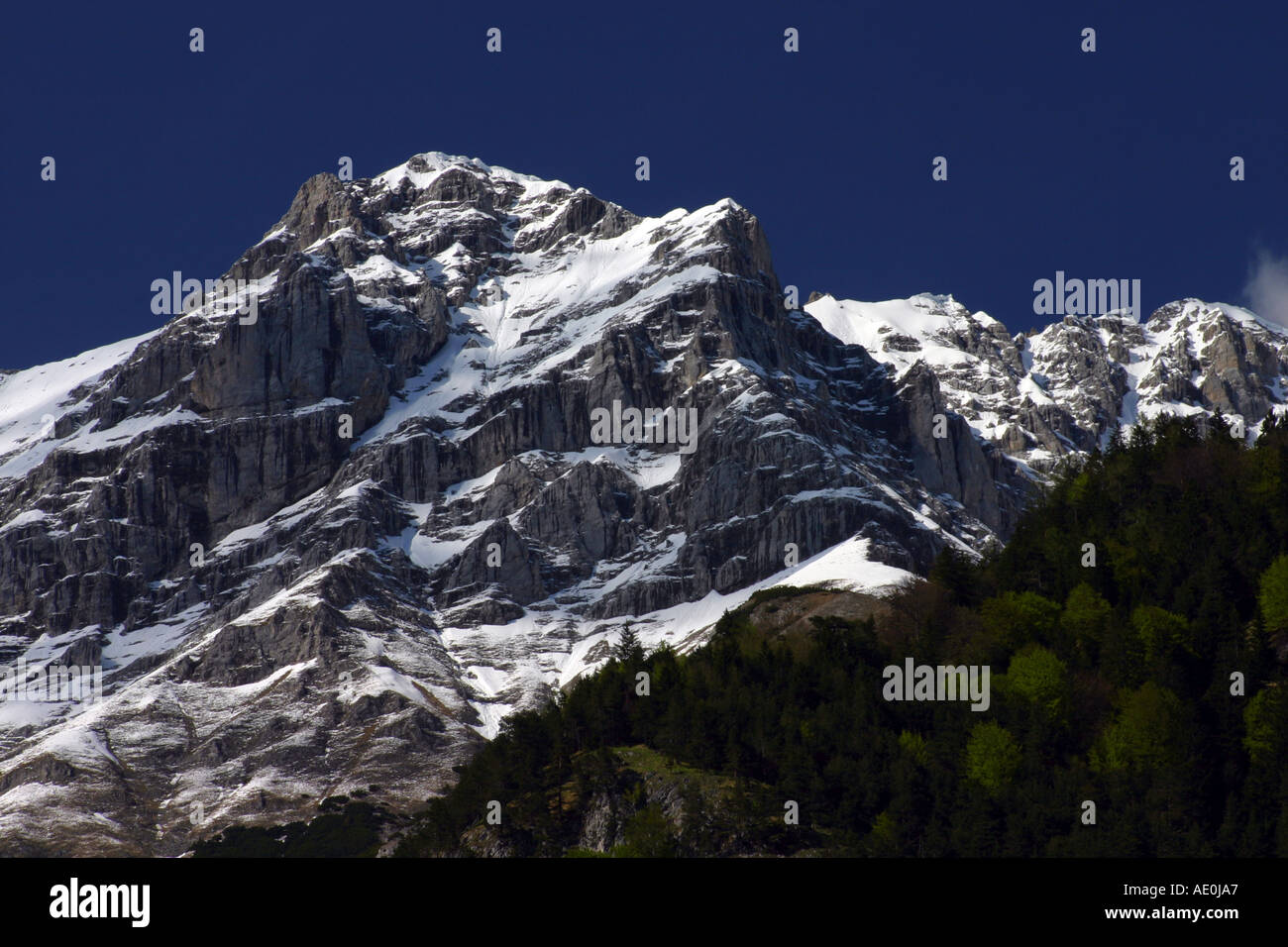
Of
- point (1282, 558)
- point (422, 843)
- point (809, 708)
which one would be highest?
point (1282, 558)

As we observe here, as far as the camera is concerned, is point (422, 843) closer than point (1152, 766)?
No

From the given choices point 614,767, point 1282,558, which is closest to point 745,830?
point 614,767
